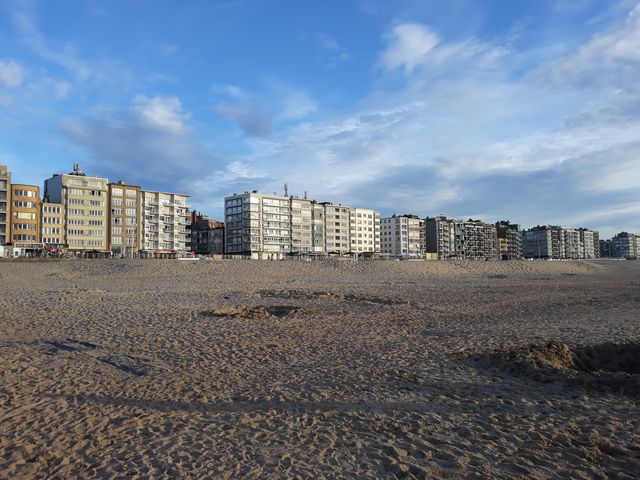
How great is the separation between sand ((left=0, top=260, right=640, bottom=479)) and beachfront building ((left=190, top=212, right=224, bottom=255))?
126m

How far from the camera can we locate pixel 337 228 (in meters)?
160

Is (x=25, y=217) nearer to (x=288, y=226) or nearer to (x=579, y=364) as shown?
(x=288, y=226)

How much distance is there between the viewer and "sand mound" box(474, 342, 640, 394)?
31.2ft

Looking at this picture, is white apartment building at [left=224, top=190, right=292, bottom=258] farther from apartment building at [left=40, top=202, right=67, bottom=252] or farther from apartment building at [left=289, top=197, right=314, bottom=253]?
apartment building at [left=40, top=202, right=67, bottom=252]

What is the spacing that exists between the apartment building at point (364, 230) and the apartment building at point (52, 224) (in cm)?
9171

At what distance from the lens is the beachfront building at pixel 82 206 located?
100 m

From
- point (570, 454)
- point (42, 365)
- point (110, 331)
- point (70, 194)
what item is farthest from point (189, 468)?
point (70, 194)

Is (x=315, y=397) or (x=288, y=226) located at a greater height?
(x=288, y=226)

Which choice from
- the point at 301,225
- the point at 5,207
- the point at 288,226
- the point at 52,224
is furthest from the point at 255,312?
the point at 301,225

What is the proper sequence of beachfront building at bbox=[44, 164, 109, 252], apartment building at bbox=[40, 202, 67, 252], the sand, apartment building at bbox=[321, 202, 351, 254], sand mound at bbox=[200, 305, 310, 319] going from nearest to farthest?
the sand → sand mound at bbox=[200, 305, 310, 319] → apartment building at bbox=[40, 202, 67, 252] → beachfront building at bbox=[44, 164, 109, 252] → apartment building at bbox=[321, 202, 351, 254]

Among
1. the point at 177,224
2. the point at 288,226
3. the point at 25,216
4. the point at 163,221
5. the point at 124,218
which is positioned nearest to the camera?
the point at 25,216

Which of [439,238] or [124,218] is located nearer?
[124,218]

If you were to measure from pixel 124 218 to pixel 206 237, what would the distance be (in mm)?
38549

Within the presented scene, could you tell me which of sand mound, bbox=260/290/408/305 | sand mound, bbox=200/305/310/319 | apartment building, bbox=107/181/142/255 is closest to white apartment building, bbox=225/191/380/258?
apartment building, bbox=107/181/142/255
